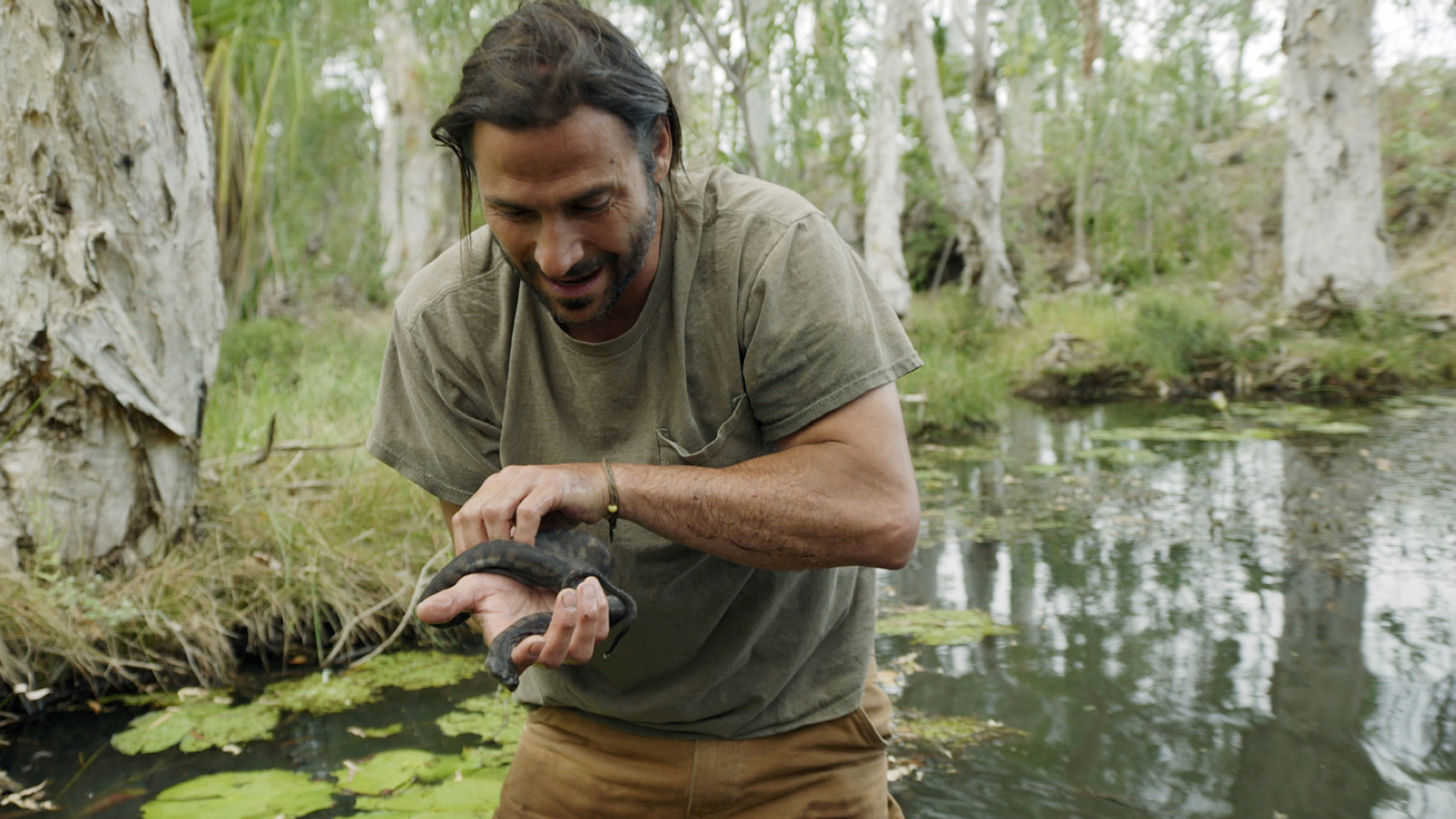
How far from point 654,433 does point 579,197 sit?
0.41 metres

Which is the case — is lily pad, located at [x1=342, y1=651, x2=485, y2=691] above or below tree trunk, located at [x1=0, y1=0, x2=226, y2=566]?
below

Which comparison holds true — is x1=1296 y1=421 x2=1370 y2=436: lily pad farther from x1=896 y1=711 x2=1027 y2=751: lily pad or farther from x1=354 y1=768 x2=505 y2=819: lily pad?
x1=354 y1=768 x2=505 y2=819: lily pad

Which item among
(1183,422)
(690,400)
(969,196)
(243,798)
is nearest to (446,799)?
(243,798)

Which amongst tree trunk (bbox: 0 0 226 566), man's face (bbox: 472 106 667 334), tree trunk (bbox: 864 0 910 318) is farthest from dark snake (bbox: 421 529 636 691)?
tree trunk (bbox: 864 0 910 318)

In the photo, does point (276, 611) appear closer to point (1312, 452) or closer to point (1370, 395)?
point (1312, 452)

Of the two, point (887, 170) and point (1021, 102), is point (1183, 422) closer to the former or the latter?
point (887, 170)

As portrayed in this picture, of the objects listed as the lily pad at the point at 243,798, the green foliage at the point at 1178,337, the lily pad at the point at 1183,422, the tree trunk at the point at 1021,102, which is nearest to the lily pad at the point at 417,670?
the lily pad at the point at 243,798

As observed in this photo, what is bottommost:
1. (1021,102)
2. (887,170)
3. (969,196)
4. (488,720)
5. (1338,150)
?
(488,720)

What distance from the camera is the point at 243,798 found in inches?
106

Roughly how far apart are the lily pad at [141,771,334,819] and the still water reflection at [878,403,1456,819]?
1509mm

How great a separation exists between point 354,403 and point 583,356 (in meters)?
4.45

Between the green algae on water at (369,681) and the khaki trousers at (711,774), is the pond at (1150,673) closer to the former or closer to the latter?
the green algae on water at (369,681)

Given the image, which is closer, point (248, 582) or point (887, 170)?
point (248, 582)

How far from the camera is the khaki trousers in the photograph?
188 centimetres
